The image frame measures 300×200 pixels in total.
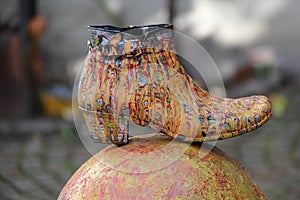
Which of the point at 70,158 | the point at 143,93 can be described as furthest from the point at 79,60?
the point at 143,93

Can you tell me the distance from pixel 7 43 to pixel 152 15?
82.1 inches

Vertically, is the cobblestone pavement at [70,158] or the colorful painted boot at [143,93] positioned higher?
the colorful painted boot at [143,93]

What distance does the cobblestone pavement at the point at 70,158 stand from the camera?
498cm

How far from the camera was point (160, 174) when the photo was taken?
2441 millimetres

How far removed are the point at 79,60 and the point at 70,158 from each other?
282 cm

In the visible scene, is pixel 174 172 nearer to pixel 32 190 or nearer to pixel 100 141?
pixel 100 141

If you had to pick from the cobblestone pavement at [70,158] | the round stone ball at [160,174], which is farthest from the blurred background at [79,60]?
the round stone ball at [160,174]

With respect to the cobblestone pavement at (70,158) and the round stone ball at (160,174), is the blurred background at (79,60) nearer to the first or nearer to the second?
the cobblestone pavement at (70,158)

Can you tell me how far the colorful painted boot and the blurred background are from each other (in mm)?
2372

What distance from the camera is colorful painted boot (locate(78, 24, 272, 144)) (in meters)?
2.48

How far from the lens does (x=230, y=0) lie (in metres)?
8.51

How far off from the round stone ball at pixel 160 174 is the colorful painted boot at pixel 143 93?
8 cm

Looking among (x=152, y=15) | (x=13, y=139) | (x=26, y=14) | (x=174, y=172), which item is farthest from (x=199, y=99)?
(x=152, y=15)

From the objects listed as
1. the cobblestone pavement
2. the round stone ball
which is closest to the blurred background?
the cobblestone pavement
